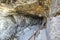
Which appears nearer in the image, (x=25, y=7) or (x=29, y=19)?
(x=25, y=7)

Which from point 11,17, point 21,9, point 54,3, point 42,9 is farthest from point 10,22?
point 54,3

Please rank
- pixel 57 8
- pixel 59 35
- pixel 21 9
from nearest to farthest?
pixel 59 35 < pixel 57 8 < pixel 21 9

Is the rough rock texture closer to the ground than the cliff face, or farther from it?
closer to the ground

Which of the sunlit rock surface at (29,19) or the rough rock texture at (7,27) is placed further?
the rough rock texture at (7,27)

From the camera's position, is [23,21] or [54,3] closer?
[54,3]

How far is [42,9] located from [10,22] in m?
0.33

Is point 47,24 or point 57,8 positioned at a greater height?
point 57,8

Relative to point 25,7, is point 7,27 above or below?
below

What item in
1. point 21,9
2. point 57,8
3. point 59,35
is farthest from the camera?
point 21,9

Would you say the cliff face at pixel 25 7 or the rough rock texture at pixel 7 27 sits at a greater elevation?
the cliff face at pixel 25 7

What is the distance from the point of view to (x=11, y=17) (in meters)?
1.39

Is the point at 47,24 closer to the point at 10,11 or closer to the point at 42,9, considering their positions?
the point at 42,9

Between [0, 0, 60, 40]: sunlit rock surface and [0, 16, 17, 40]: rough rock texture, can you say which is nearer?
[0, 0, 60, 40]: sunlit rock surface

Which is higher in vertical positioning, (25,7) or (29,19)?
(25,7)
